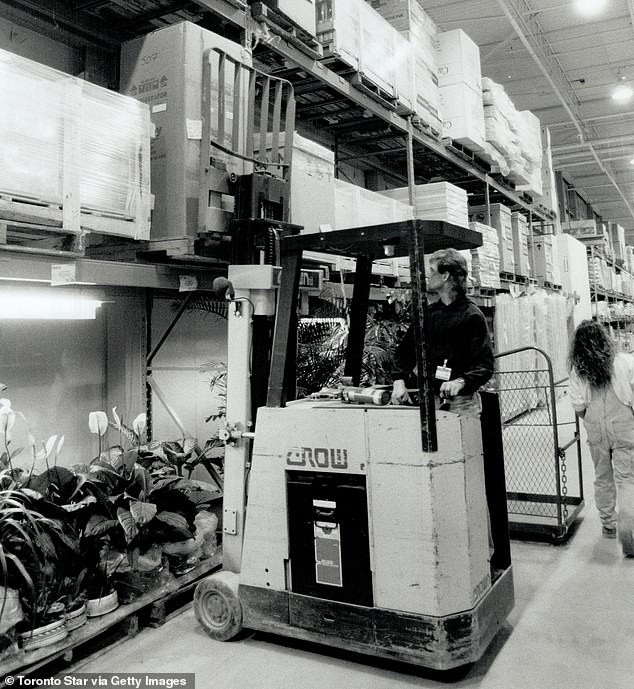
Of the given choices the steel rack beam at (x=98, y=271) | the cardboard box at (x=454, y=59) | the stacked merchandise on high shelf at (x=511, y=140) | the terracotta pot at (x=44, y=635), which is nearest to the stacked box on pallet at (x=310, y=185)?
the steel rack beam at (x=98, y=271)

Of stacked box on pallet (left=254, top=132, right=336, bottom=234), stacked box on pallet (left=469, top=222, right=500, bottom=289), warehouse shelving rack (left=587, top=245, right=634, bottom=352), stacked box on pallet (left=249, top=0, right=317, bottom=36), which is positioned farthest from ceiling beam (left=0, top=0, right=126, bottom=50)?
warehouse shelving rack (left=587, top=245, right=634, bottom=352)

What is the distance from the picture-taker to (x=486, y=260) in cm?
826

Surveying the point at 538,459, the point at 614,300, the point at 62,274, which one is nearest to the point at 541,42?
the point at 538,459

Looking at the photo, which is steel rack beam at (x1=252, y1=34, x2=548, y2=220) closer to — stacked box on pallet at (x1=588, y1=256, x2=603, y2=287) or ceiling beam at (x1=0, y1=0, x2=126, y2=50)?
ceiling beam at (x1=0, y1=0, x2=126, y2=50)

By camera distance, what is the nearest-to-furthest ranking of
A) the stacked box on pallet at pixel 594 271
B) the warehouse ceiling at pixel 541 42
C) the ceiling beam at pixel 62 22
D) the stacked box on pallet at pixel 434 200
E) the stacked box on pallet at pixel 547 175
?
the ceiling beam at pixel 62 22 → the warehouse ceiling at pixel 541 42 → the stacked box on pallet at pixel 434 200 → the stacked box on pallet at pixel 547 175 → the stacked box on pallet at pixel 594 271

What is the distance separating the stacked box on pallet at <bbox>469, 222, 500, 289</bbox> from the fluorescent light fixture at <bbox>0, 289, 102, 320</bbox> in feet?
17.9

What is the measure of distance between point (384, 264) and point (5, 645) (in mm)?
4562

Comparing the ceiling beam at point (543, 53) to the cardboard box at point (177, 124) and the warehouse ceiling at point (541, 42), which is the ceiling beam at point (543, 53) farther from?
the cardboard box at point (177, 124)

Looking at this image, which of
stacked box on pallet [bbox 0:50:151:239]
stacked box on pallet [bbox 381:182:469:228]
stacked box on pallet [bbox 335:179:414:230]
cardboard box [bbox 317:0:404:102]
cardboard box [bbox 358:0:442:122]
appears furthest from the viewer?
stacked box on pallet [bbox 381:182:469:228]

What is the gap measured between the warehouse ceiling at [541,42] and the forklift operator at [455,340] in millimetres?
2299

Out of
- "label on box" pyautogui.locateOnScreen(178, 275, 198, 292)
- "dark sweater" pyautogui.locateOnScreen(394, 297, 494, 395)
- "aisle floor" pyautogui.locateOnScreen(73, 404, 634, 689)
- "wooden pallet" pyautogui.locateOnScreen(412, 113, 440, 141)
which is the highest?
"wooden pallet" pyautogui.locateOnScreen(412, 113, 440, 141)

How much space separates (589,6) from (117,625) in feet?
30.9

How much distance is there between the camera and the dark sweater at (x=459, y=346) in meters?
3.40

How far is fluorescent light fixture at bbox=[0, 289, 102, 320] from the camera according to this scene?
10.5ft
